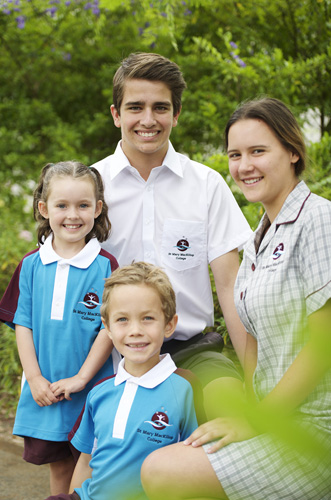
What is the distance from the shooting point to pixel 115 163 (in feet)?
8.76

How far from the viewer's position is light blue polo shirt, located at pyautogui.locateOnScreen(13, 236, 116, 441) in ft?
7.55

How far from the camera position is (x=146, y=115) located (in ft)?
8.20

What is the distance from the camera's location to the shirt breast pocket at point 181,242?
8.49 feet

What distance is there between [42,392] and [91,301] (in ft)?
1.33

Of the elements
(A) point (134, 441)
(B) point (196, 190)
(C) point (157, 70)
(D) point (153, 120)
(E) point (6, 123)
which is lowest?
(A) point (134, 441)

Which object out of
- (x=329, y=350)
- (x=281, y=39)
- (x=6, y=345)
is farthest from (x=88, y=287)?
(x=281, y=39)

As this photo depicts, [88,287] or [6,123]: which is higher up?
[6,123]

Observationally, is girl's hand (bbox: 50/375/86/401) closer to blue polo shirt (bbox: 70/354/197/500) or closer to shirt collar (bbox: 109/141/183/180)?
blue polo shirt (bbox: 70/354/197/500)

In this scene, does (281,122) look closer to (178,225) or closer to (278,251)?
(278,251)

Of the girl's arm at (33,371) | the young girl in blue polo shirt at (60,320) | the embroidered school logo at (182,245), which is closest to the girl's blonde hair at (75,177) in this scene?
the young girl in blue polo shirt at (60,320)

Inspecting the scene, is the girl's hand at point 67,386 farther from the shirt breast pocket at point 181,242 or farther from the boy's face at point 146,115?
the boy's face at point 146,115

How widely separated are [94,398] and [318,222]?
0.99 meters

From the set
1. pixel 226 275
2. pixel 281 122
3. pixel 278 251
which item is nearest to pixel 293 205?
pixel 278 251

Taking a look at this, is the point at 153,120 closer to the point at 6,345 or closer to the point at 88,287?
the point at 88,287
